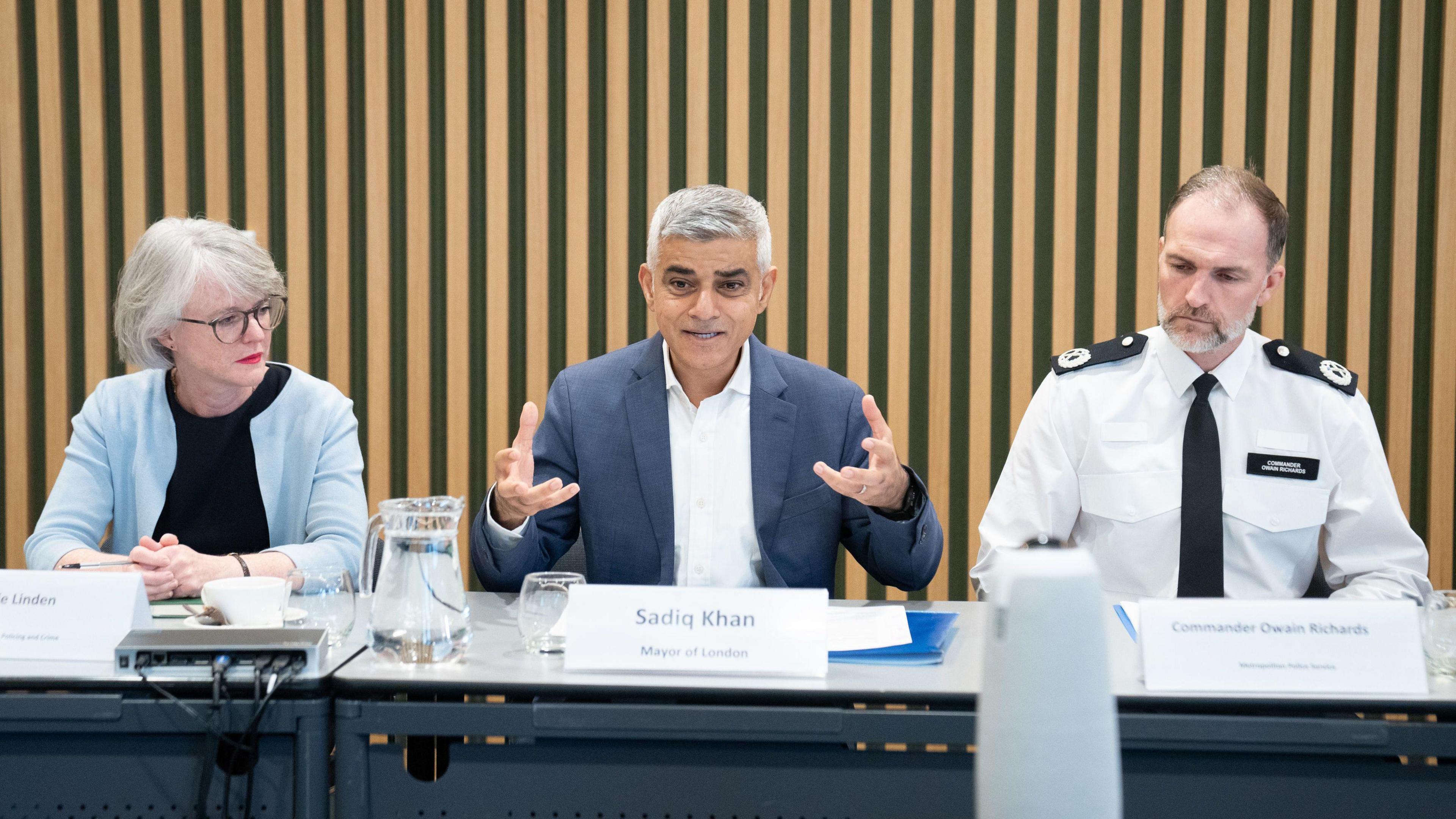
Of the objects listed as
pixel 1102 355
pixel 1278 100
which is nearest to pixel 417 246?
pixel 1102 355

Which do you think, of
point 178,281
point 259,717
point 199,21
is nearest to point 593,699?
point 259,717

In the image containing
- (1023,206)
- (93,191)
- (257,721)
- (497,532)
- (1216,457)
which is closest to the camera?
(257,721)

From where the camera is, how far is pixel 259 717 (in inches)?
51.9

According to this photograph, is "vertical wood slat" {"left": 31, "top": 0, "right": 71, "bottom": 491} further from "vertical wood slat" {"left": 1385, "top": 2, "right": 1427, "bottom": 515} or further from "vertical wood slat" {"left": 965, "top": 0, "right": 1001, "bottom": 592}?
"vertical wood slat" {"left": 1385, "top": 2, "right": 1427, "bottom": 515}

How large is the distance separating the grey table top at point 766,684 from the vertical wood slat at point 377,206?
2109 millimetres

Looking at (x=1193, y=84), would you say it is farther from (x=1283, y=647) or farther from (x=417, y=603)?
(x=417, y=603)

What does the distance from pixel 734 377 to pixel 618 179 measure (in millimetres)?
1357

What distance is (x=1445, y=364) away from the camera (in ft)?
10.6

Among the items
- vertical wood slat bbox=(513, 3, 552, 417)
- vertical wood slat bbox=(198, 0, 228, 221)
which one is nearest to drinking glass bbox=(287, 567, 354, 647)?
vertical wood slat bbox=(513, 3, 552, 417)

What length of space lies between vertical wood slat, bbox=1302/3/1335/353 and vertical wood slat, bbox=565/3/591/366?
2.12 meters

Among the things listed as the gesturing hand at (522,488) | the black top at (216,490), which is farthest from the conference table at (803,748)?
the black top at (216,490)

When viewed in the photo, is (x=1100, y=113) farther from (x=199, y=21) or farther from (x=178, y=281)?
(x=199, y=21)

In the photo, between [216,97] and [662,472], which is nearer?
[662,472]

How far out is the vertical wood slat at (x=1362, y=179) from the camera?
125 inches
